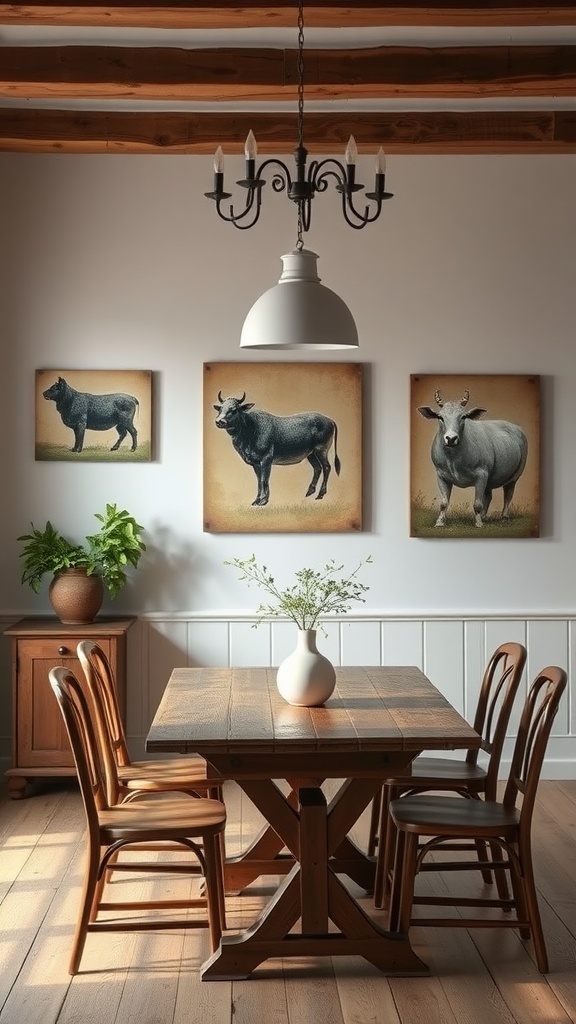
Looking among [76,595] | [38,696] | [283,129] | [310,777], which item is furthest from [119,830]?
[283,129]

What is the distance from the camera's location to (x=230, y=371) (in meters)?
5.64

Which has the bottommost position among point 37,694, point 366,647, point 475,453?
point 37,694

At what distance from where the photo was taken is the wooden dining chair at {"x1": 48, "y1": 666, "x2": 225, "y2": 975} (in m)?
3.22

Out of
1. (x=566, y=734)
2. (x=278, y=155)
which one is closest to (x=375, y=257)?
(x=278, y=155)

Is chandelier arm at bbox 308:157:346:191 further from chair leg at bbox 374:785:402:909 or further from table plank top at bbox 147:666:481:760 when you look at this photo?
chair leg at bbox 374:785:402:909

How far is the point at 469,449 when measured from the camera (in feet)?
18.6

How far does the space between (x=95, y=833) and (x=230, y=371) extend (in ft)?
9.49

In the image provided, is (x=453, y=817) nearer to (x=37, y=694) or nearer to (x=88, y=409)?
(x=37, y=694)

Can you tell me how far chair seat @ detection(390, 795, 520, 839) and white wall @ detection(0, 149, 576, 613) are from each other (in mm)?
2197

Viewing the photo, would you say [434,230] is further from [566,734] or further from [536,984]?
[536,984]

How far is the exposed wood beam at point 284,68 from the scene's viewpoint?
4633 millimetres

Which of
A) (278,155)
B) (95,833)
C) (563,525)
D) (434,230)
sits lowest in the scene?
(95,833)

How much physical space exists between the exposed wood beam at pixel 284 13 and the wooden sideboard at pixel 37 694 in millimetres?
2553

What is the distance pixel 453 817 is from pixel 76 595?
2475mm
